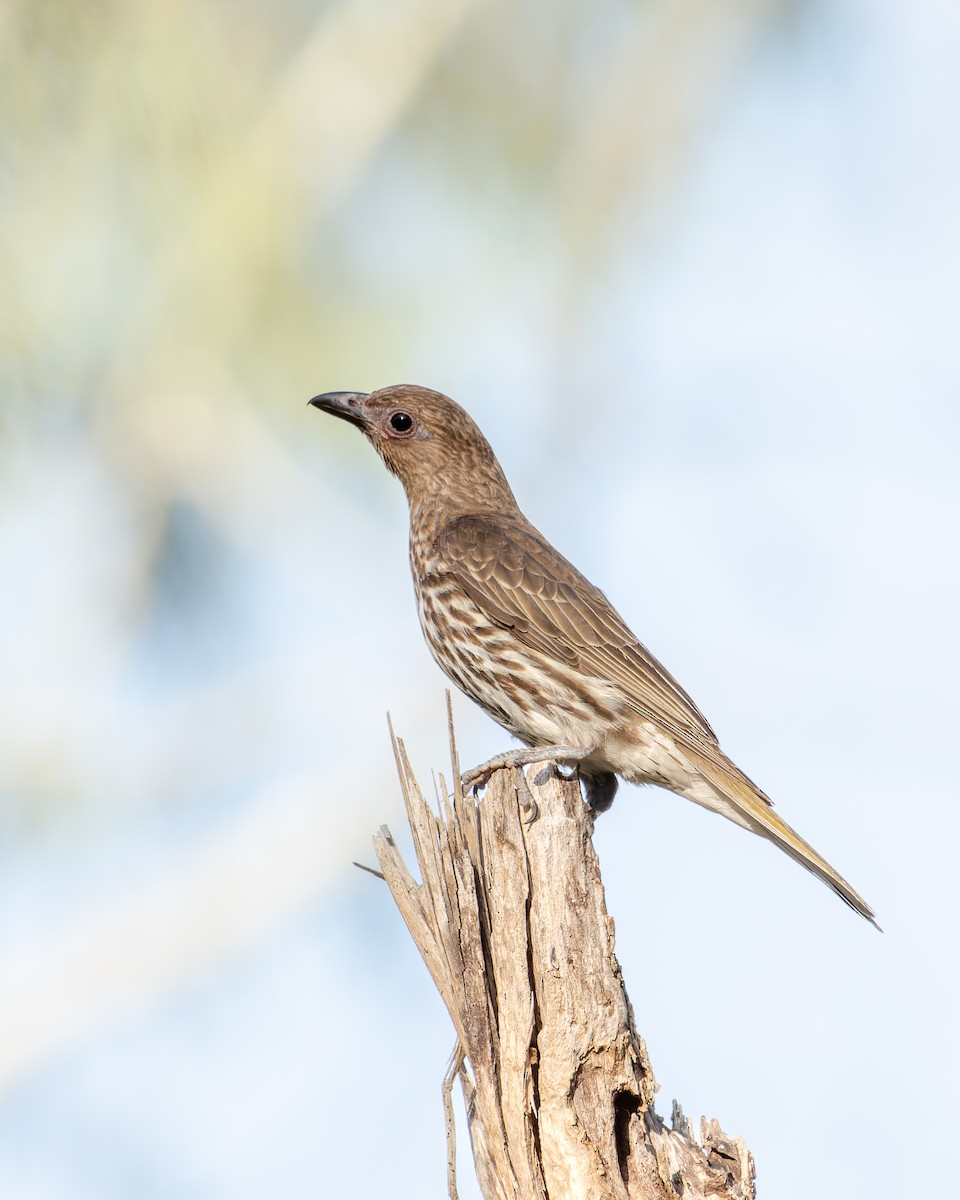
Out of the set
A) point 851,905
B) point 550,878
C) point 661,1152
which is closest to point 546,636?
point 851,905

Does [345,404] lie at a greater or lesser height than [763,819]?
greater

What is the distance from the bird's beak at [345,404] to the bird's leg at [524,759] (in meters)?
2.06

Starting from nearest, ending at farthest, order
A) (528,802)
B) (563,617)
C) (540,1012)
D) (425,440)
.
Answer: (540,1012), (528,802), (563,617), (425,440)

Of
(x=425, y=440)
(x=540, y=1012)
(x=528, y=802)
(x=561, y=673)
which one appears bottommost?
(x=540, y=1012)

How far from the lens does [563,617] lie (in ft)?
19.8

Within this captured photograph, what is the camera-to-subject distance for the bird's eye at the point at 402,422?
7035 millimetres

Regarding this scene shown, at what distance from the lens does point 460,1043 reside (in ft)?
12.9

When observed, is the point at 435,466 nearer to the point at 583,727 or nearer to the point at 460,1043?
the point at 583,727

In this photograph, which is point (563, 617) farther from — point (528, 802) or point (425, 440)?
point (528, 802)

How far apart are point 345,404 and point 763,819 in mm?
2953

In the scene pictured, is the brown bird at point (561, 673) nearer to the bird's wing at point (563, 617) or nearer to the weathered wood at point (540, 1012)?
the bird's wing at point (563, 617)

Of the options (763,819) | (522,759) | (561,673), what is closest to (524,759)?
(522,759)

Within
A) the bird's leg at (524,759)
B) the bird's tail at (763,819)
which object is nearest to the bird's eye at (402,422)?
the bird's leg at (524,759)

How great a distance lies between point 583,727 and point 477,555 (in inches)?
37.3
